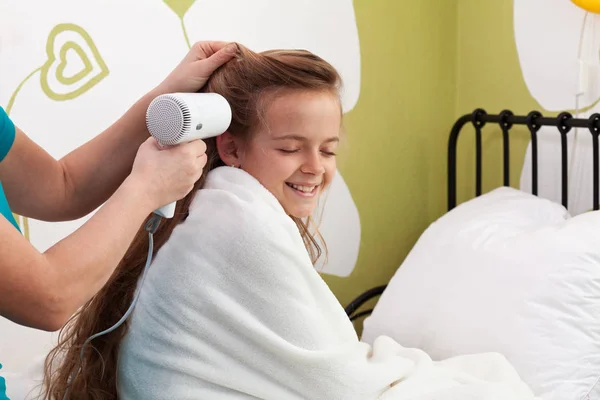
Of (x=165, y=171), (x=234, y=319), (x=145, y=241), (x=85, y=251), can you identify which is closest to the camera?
(x=85, y=251)

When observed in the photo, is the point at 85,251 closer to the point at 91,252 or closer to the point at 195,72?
the point at 91,252

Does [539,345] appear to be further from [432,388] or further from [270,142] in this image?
[270,142]

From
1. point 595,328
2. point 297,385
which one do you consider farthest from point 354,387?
point 595,328

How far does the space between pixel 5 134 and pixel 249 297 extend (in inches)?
19.1

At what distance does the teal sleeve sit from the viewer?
3.89 feet

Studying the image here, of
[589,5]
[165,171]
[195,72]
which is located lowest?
[165,171]

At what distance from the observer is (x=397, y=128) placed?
2.48m

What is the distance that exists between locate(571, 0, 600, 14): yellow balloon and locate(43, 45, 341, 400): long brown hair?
1.02 meters

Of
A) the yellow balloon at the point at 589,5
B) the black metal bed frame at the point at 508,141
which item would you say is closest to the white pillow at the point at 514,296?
the black metal bed frame at the point at 508,141

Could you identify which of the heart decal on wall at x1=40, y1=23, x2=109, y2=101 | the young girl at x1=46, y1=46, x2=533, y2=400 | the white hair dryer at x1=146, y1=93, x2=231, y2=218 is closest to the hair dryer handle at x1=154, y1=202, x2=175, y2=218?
the white hair dryer at x1=146, y1=93, x2=231, y2=218

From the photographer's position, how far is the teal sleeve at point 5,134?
3.89 feet

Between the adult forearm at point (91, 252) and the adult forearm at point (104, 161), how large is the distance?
0.38 metres

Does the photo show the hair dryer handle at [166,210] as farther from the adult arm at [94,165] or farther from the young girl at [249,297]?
the adult arm at [94,165]

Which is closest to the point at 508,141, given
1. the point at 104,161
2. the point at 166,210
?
the point at 104,161
